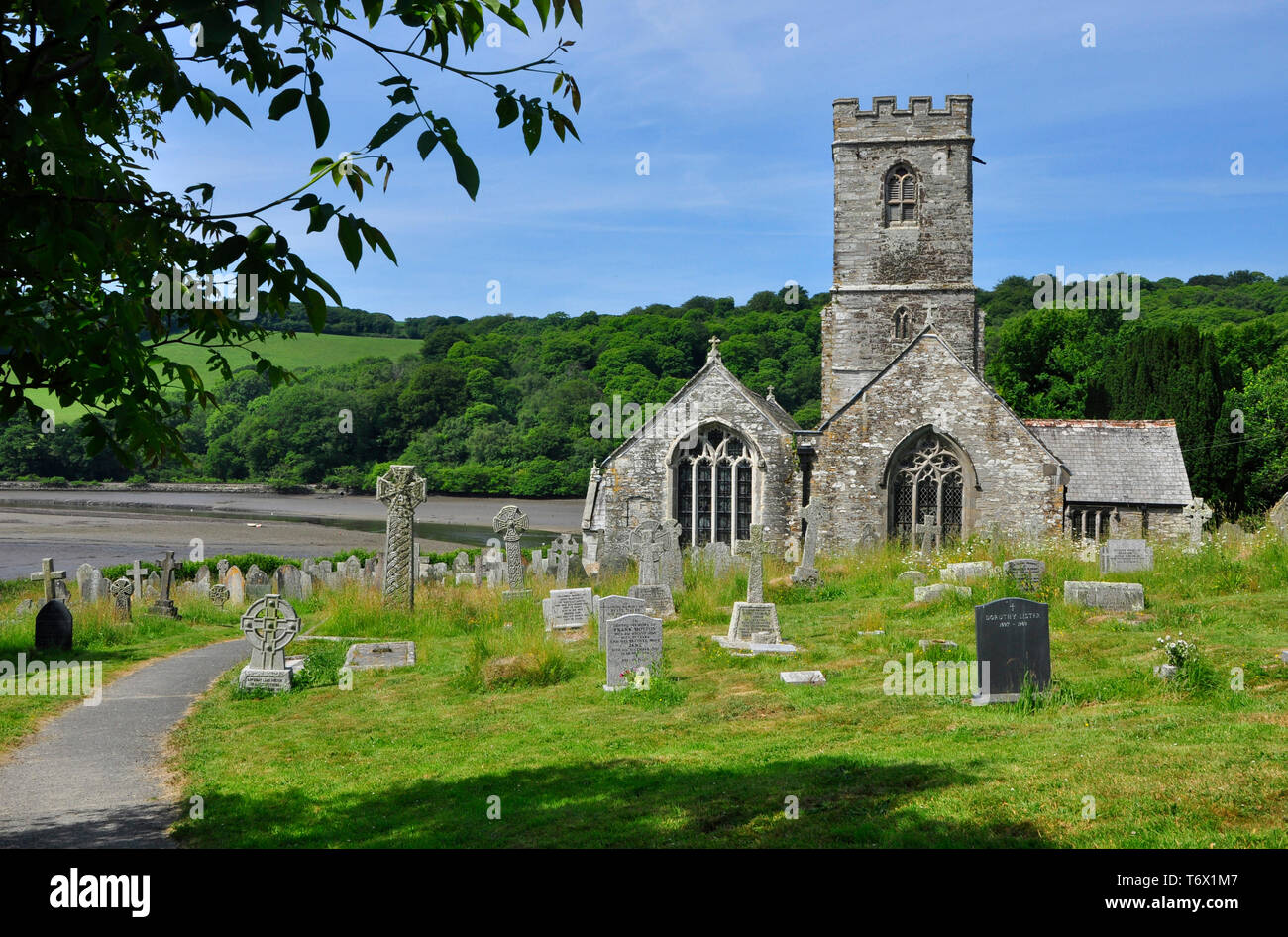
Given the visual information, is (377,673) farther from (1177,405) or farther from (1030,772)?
(1177,405)

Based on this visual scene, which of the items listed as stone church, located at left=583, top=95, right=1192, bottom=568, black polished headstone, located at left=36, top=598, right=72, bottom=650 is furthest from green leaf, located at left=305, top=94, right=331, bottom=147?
stone church, located at left=583, top=95, right=1192, bottom=568

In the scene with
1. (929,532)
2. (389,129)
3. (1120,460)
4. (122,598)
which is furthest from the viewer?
(1120,460)

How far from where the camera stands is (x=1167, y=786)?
690 cm

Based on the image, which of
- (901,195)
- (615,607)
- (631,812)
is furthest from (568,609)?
(901,195)

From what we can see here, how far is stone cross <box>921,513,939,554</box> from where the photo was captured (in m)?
23.6

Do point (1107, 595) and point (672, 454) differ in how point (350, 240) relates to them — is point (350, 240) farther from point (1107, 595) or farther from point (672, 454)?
point (672, 454)

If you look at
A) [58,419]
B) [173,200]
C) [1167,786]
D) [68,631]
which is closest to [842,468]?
[68,631]

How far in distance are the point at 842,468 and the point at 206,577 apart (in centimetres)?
1534

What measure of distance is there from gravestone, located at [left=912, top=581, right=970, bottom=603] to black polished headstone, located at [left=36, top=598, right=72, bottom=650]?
505 inches

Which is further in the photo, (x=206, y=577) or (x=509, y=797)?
(x=206, y=577)

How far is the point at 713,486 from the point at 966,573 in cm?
1035

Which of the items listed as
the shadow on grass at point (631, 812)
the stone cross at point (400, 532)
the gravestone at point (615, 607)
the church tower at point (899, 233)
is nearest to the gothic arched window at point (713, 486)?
the church tower at point (899, 233)

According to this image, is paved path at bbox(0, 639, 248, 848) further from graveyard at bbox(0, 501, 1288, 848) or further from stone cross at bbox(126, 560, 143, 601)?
stone cross at bbox(126, 560, 143, 601)

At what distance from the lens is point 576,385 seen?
78.5 metres
